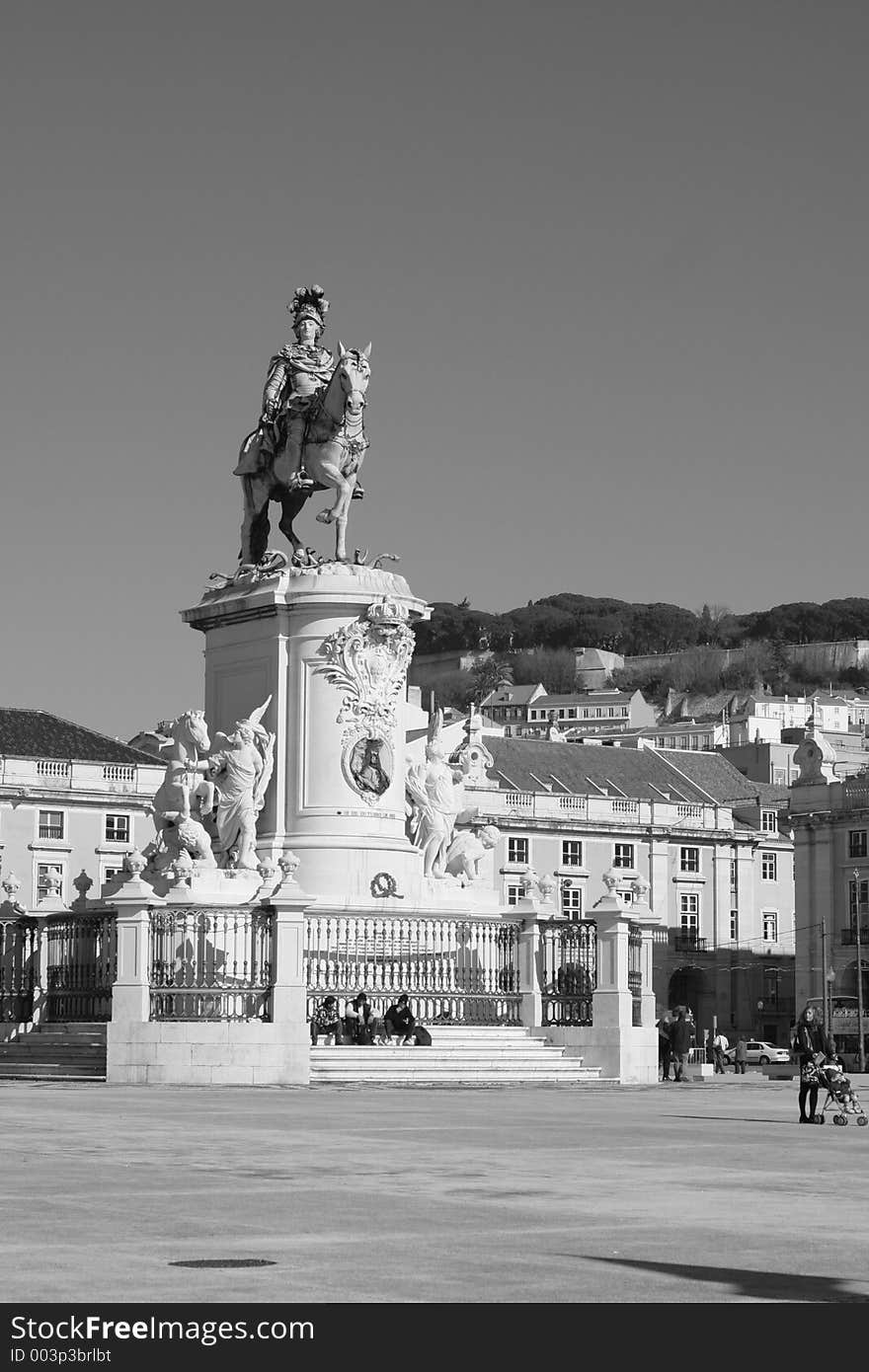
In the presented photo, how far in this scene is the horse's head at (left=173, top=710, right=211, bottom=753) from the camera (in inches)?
1529

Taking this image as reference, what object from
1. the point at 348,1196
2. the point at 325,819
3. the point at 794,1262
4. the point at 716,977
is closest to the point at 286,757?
the point at 325,819

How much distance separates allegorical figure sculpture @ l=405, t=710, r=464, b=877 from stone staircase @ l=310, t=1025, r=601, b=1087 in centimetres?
359

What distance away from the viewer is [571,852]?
10388 cm

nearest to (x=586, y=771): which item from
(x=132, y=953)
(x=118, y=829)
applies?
(x=118, y=829)

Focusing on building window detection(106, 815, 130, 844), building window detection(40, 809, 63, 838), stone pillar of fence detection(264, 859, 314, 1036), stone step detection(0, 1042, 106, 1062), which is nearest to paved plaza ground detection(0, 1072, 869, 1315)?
stone pillar of fence detection(264, 859, 314, 1036)

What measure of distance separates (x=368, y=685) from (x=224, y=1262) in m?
28.1

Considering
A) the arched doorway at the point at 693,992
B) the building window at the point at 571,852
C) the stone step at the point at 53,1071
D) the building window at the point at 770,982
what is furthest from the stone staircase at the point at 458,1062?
the building window at the point at 770,982

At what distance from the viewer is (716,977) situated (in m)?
108

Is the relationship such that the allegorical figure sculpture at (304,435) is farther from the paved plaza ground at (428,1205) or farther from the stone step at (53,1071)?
the paved plaza ground at (428,1205)

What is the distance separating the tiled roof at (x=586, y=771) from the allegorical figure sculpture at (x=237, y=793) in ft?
221

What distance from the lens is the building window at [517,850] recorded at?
3991 inches

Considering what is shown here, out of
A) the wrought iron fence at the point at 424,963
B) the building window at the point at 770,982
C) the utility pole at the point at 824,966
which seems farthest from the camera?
the building window at the point at 770,982

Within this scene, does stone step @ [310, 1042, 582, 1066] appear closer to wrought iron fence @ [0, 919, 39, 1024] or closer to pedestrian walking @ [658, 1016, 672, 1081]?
pedestrian walking @ [658, 1016, 672, 1081]
